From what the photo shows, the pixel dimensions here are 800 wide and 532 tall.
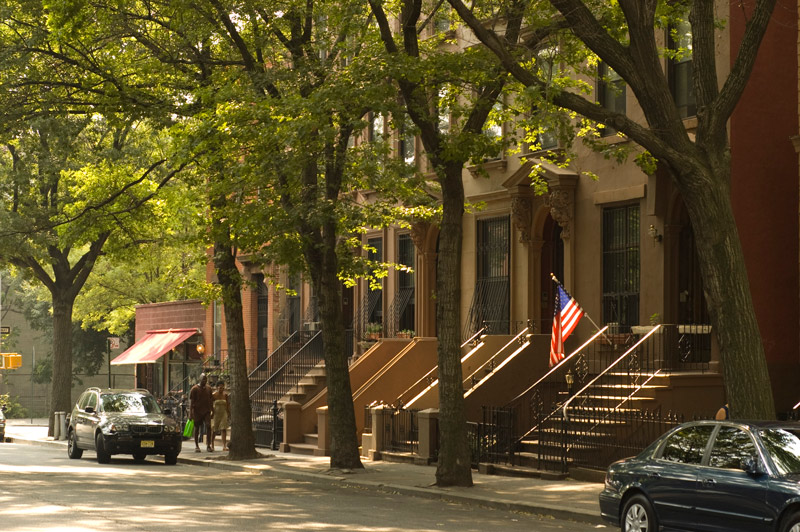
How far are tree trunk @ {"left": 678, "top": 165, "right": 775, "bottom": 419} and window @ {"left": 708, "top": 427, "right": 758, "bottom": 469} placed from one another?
1.87 metres

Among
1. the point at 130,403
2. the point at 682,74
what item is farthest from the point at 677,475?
the point at 130,403

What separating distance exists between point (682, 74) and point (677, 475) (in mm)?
12560

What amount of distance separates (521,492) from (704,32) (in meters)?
7.59

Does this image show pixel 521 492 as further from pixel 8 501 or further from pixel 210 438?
pixel 210 438

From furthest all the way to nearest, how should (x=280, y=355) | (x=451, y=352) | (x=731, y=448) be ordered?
1. (x=280, y=355)
2. (x=451, y=352)
3. (x=731, y=448)

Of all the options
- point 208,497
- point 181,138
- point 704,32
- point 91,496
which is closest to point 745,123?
point 704,32

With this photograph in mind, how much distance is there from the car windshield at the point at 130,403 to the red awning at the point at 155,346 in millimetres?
13949

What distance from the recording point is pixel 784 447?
11.3 meters

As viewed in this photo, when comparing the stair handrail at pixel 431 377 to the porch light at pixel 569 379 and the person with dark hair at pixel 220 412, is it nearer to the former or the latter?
the porch light at pixel 569 379

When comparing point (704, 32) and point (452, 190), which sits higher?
point (704, 32)

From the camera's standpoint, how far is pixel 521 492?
1825 centimetres

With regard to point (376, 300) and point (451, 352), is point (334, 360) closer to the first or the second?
point (451, 352)

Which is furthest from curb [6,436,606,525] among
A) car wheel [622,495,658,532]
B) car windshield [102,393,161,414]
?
car wheel [622,495,658,532]

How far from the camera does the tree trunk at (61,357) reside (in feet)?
128
